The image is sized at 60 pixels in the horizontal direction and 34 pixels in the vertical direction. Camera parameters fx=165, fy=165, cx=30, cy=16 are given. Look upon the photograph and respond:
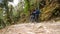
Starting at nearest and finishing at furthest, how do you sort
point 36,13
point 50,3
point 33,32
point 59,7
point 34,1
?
1. point 33,32
2. point 36,13
3. point 59,7
4. point 50,3
5. point 34,1

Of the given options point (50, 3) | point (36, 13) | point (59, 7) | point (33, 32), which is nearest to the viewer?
point (33, 32)

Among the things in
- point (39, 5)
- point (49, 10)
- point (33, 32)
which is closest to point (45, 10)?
point (49, 10)

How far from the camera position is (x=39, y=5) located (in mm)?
18594

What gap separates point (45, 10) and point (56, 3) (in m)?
1.38

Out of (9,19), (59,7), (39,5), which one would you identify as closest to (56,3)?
(59,7)

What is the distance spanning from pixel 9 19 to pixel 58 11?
197 inches

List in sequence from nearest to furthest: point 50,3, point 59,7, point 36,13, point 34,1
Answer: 1. point 36,13
2. point 59,7
3. point 50,3
4. point 34,1

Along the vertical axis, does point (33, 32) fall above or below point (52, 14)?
above

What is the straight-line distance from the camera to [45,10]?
1702 centimetres

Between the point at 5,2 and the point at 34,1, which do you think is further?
the point at 34,1

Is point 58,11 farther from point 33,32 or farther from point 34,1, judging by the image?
point 33,32

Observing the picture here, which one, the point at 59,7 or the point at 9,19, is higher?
the point at 59,7

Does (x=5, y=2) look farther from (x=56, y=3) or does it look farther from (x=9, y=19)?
(x=56, y=3)

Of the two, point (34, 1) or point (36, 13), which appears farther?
point (34, 1)
